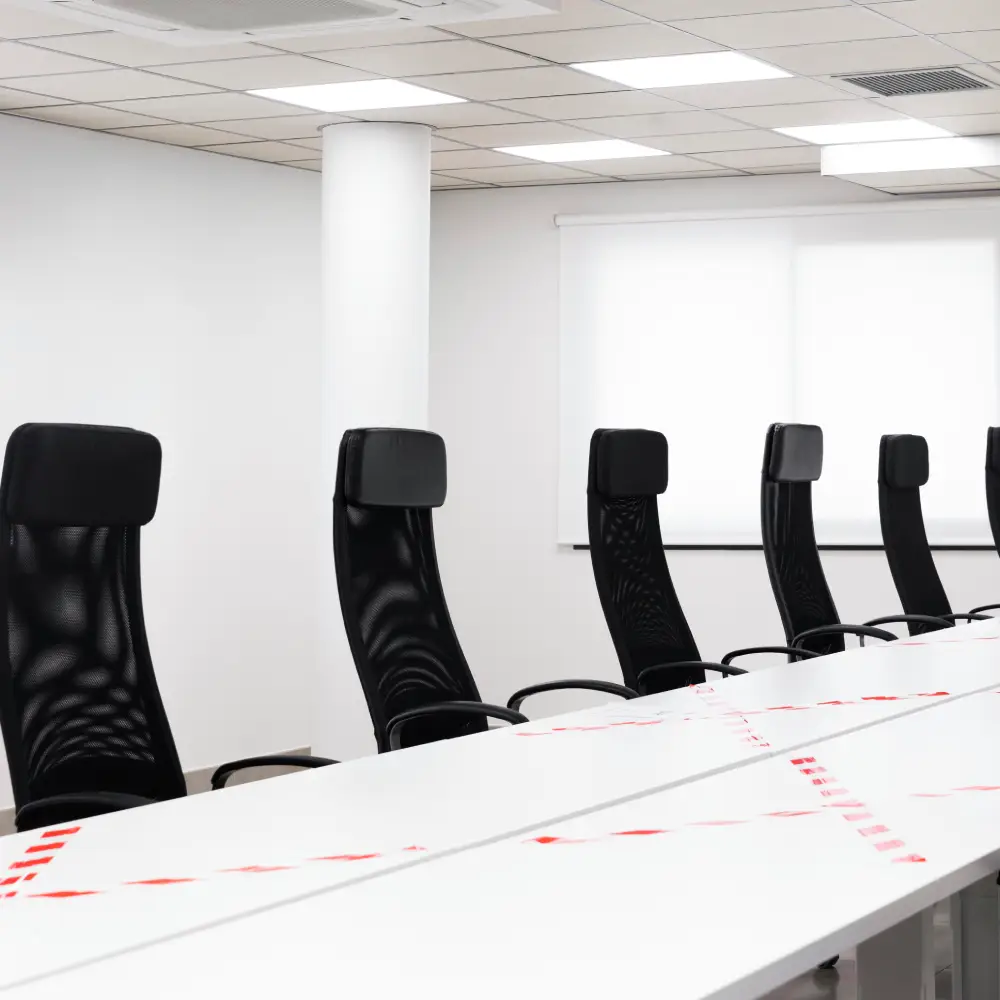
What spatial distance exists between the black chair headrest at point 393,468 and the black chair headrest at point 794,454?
1.65 metres

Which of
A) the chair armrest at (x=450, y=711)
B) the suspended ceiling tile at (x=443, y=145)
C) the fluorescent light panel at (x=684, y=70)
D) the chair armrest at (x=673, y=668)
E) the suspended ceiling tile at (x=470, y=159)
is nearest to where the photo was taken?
the chair armrest at (x=450, y=711)

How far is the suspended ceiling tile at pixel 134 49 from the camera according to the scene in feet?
16.5

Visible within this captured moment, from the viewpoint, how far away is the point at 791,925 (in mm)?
1661

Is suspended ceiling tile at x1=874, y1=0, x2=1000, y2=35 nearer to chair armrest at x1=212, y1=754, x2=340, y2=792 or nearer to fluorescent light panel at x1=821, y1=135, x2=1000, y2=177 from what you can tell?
fluorescent light panel at x1=821, y1=135, x2=1000, y2=177

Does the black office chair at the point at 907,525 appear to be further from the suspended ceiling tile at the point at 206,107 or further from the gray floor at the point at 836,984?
the suspended ceiling tile at the point at 206,107

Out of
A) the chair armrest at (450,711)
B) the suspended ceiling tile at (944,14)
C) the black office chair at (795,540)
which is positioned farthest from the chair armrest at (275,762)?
the suspended ceiling tile at (944,14)

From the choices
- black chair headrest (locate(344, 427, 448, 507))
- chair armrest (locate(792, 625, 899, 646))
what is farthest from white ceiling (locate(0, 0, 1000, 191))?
chair armrest (locate(792, 625, 899, 646))

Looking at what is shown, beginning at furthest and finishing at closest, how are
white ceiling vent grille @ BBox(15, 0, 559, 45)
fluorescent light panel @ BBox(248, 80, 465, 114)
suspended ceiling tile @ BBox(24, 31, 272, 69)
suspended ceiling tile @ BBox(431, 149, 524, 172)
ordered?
suspended ceiling tile @ BBox(431, 149, 524, 172) → fluorescent light panel @ BBox(248, 80, 465, 114) → suspended ceiling tile @ BBox(24, 31, 272, 69) → white ceiling vent grille @ BBox(15, 0, 559, 45)

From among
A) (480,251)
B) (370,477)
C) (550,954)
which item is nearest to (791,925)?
(550,954)

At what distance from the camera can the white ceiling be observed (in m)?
4.80

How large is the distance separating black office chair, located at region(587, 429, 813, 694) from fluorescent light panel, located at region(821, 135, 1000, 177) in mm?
2749

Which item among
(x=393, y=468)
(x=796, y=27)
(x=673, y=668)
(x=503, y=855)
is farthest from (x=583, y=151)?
(x=503, y=855)

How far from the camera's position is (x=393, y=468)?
3.71 m

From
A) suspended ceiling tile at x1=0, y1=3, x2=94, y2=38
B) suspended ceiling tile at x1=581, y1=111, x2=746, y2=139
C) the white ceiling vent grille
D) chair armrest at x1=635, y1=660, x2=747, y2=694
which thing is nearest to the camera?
the white ceiling vent grille
